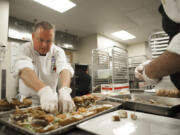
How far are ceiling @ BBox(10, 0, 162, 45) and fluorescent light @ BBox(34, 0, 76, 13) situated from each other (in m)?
0.14

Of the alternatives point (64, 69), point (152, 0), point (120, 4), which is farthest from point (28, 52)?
point (152, 0)

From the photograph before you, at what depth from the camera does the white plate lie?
25.2 inches

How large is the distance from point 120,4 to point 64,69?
7.70ft

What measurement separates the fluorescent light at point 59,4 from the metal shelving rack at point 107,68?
4.41 ft

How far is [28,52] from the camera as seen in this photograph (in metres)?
1.60

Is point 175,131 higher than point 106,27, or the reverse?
point 106,27

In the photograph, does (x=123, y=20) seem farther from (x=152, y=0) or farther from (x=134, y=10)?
(x=152, y=0)

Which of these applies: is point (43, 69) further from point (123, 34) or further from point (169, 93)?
point (123, 34)

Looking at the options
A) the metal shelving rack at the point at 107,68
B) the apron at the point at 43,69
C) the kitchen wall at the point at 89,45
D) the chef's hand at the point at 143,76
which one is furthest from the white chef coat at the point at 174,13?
the kitchen wall at the point at 89,45

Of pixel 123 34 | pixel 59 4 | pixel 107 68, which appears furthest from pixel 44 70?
pixel 123 34

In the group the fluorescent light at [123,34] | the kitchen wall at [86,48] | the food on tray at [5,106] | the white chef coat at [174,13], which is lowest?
the food on tray at [5,106]

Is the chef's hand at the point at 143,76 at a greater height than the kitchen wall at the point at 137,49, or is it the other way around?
the kitchen wall at the point at 137,49

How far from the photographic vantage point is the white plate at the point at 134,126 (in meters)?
0.64

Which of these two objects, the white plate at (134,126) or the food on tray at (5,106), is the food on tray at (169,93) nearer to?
the white plate at (134,126)
